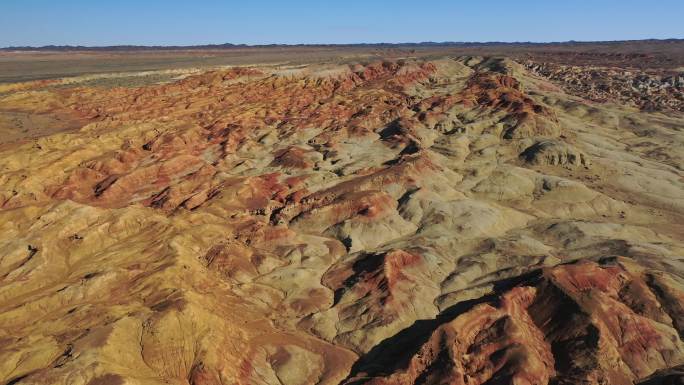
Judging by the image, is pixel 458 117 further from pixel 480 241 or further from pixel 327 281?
pixel 327 281

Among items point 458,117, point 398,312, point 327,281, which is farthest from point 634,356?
point 458,117

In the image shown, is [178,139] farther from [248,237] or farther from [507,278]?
[507,278]

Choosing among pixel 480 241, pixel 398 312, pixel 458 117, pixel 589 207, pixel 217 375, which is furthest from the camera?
pixel 458 117

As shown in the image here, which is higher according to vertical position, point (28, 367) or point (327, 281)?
point (28, 367)

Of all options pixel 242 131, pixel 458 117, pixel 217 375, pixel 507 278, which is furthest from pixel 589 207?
pixel 242 131

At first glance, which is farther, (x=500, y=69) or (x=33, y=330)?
(x=500, y=69)

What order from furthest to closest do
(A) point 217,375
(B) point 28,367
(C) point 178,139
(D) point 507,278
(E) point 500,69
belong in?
1. (E) point 500,69
2. (C) point 178,139
3. (D) point 507,278
4. (A) point 217,375
5. (B) point 28,367
